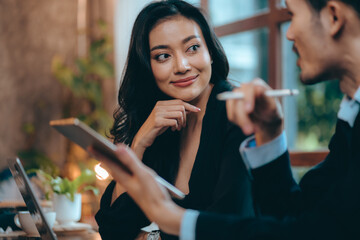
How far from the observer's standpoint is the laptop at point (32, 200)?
1281 millimetres

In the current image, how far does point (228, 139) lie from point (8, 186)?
2186 mm

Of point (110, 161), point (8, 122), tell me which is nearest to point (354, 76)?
point (110, 161)

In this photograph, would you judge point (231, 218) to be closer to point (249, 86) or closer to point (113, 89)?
point (249, 86)

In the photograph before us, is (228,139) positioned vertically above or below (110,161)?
below

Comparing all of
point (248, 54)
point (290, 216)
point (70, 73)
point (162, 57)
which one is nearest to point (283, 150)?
point (290, 216)

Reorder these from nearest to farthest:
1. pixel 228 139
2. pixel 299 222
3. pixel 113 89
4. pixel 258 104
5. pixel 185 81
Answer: pixel 299 222, pixel 258 104, pixel 228 139, pixel 185 81, pixel 113 89

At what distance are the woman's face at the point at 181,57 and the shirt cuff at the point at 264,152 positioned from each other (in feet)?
2.24

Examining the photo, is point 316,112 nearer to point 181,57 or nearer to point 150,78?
point 150,78

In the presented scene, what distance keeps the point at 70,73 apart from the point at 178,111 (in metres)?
3.51

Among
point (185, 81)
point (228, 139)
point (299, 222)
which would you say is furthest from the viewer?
point (185, 81)

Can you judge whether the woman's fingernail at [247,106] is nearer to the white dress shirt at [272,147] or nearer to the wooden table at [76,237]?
the white dress shirt at [272,147]

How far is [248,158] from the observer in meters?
1.07

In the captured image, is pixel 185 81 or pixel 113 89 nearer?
pixel 185 81

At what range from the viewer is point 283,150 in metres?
1.08
